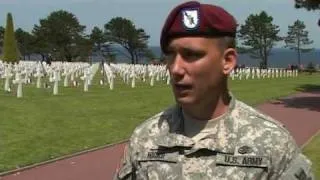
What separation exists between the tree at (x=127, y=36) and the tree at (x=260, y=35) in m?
13.8

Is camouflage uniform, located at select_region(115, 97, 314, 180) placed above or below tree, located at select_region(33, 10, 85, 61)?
below

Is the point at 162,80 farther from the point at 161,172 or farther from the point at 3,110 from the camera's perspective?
the point at 161,172

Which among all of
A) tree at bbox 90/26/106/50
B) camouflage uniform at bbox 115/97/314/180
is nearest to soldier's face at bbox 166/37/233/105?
camouflage uniform at bbox 115/97/314/180

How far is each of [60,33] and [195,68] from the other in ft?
274

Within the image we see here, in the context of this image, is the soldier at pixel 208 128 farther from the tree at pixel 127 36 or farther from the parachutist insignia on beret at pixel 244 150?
the tree at pixel 127 36

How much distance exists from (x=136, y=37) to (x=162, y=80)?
47561 mm

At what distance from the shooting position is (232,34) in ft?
7.57

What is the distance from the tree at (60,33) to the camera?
269ft

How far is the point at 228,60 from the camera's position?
230 cm

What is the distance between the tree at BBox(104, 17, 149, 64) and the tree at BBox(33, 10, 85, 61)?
4.19 m

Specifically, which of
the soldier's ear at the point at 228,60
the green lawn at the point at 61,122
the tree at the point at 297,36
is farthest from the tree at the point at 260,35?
the soldier's ear at the point at 228,60

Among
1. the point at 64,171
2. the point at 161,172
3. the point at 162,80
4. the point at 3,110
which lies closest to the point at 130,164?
the point at 161,172

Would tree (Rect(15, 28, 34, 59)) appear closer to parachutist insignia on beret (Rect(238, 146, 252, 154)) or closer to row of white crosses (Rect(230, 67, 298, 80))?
row of white crosses (Rect(230, 67, 298, 80))

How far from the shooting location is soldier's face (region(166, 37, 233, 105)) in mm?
2225
